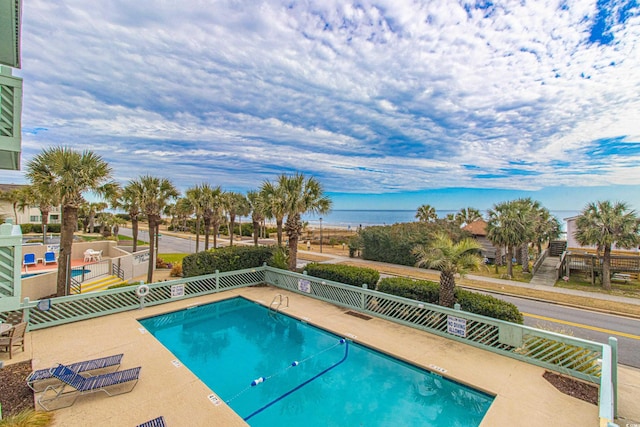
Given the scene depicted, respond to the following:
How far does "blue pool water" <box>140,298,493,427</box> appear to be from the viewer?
20.8 ft

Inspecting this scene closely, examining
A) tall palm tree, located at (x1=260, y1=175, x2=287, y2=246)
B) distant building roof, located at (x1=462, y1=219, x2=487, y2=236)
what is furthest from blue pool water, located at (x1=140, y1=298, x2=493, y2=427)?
distant building roof, located at (x1=462, y1=219, x2=487, y2=236)

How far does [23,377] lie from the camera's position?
6902mm

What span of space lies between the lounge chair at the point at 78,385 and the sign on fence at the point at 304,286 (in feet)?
28.1

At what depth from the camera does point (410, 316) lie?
1082 cm

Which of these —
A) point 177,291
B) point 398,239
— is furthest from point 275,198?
point 398,239

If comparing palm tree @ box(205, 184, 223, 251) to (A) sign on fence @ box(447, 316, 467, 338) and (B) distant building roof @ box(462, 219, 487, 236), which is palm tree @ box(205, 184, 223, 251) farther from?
(B) distant building roof @ box(462, 219, 487, 236)

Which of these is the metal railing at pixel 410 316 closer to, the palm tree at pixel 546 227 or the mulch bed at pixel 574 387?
the mulch bed at pixel 574 387

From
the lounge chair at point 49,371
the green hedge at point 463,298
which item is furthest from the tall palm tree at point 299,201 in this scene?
the lounge chair at point 49,371

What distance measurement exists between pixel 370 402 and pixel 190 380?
166 inches

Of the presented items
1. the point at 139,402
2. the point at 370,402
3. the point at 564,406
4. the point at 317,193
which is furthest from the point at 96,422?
the point at 317,193

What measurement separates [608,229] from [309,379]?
26.2 metres

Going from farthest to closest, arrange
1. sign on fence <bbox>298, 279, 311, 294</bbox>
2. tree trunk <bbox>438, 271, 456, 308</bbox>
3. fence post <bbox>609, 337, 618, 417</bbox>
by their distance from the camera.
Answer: sign on fence <bbox>298, 279, 311, 294</bbox> → tree trunk <bbox>438, 271, 456, 308</bbox> → fence post <bbox>609, 337, 618, 417</bbox>

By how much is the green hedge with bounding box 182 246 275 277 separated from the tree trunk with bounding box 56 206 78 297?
186 inches

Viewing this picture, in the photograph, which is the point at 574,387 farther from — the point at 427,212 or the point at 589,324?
the point at 427,212
